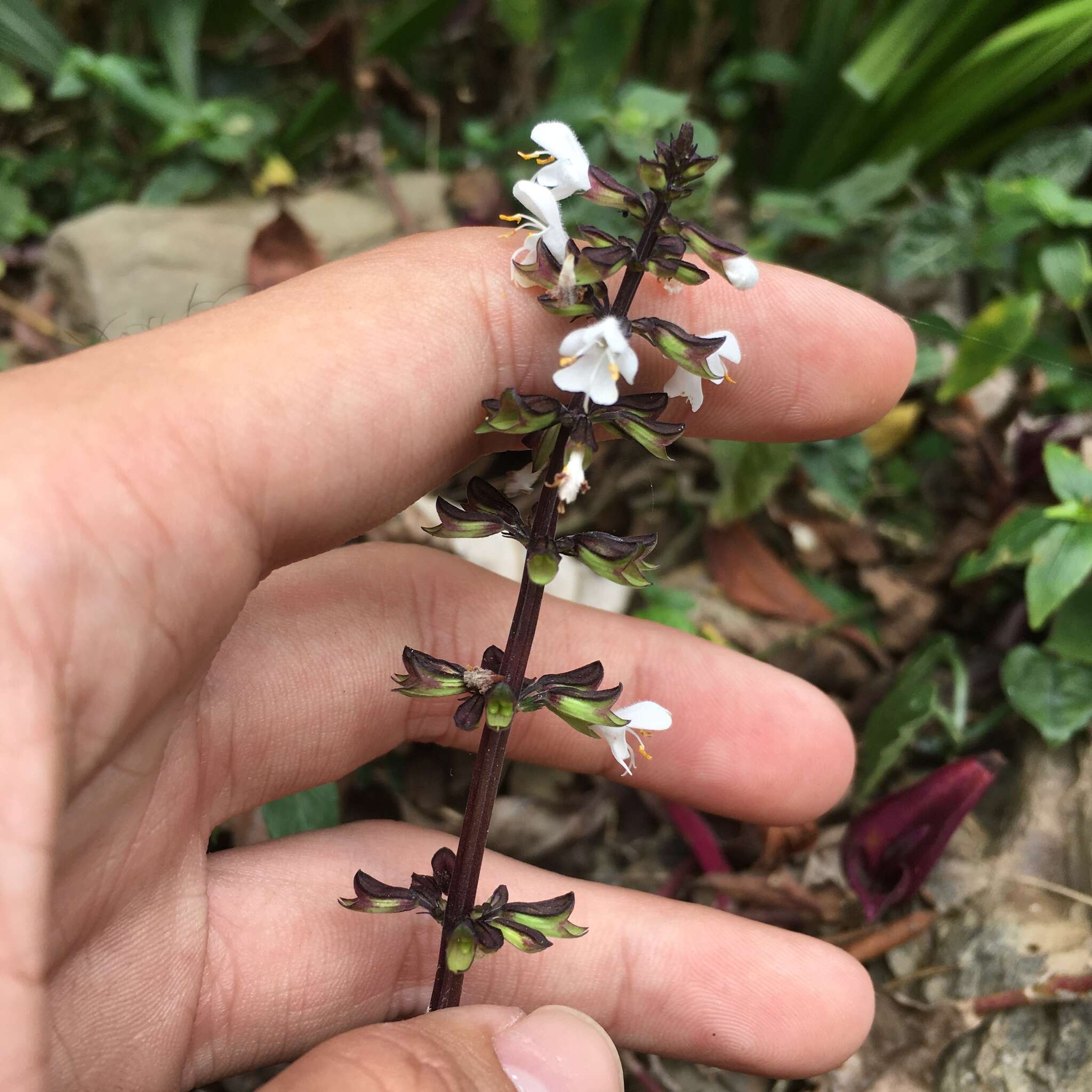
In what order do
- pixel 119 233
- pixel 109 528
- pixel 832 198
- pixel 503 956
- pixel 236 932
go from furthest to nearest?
pixel 119 233 < pixel 832 198 < pixel 503 956 < pixel 236 932 < pixel 109 528

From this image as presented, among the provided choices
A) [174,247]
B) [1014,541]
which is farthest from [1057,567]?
[174,247]

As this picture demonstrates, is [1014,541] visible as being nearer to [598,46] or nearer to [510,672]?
[510,672]

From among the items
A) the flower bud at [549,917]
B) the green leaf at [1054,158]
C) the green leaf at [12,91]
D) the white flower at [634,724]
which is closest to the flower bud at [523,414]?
the white flower at [634,724]

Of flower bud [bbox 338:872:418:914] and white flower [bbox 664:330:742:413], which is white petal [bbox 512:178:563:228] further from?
flower bud [bbox 338:872:418:914]

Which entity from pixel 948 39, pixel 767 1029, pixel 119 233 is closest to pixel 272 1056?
pixel 767 1029

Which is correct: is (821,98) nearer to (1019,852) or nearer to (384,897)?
(1019,852)

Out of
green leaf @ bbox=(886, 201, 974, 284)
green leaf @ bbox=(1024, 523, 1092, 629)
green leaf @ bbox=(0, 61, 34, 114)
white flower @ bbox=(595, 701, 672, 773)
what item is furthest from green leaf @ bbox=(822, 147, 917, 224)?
green leaf @ bbox=(0, 61, 34, 114)
